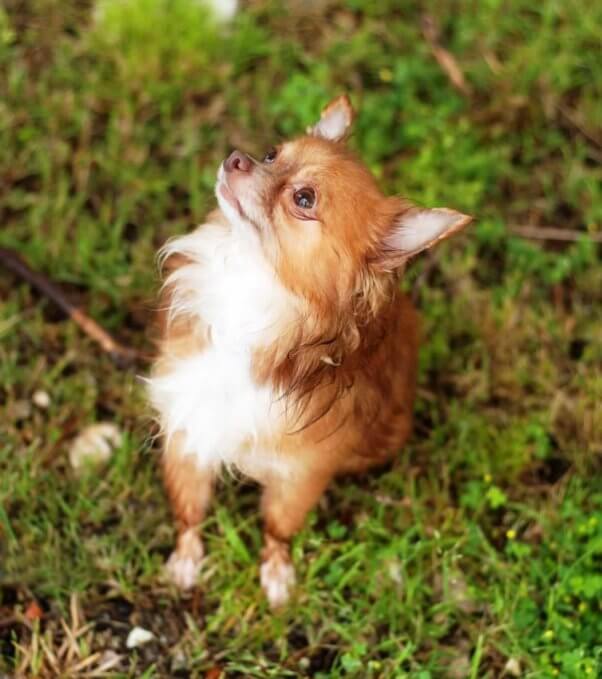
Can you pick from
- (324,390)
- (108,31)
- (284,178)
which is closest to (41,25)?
(108,31)

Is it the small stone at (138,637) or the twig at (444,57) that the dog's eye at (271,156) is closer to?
the small stone at (138,637)

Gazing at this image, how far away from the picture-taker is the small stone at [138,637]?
3.03m

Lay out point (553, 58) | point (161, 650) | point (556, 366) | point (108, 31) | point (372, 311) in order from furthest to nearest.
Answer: point (553, 58), point (108, 31), point (556, 366), point (161, 650), point (372, 311)

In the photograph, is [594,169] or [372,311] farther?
[594,169]

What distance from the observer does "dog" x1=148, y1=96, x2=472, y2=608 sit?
8.04 ft

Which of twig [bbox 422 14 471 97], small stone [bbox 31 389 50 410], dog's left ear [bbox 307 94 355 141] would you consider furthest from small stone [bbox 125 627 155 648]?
twig [bbox 422 14 471 97]

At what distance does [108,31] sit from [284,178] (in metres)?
1.87

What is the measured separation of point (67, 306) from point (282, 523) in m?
1.09

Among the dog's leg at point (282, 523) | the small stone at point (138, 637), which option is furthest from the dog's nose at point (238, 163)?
the small stone at point (138, 637)

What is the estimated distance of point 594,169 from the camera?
Answer: 4.17 m

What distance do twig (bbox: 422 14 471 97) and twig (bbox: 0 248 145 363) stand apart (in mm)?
1833

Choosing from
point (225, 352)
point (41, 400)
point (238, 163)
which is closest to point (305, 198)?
point (238, 163)

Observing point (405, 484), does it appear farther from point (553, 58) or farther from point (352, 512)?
point (553, 58)

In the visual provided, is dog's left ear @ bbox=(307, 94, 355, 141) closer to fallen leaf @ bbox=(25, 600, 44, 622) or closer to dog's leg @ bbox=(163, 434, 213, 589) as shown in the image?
dog's leg @ bbox=(163, 434, 213, 589)
